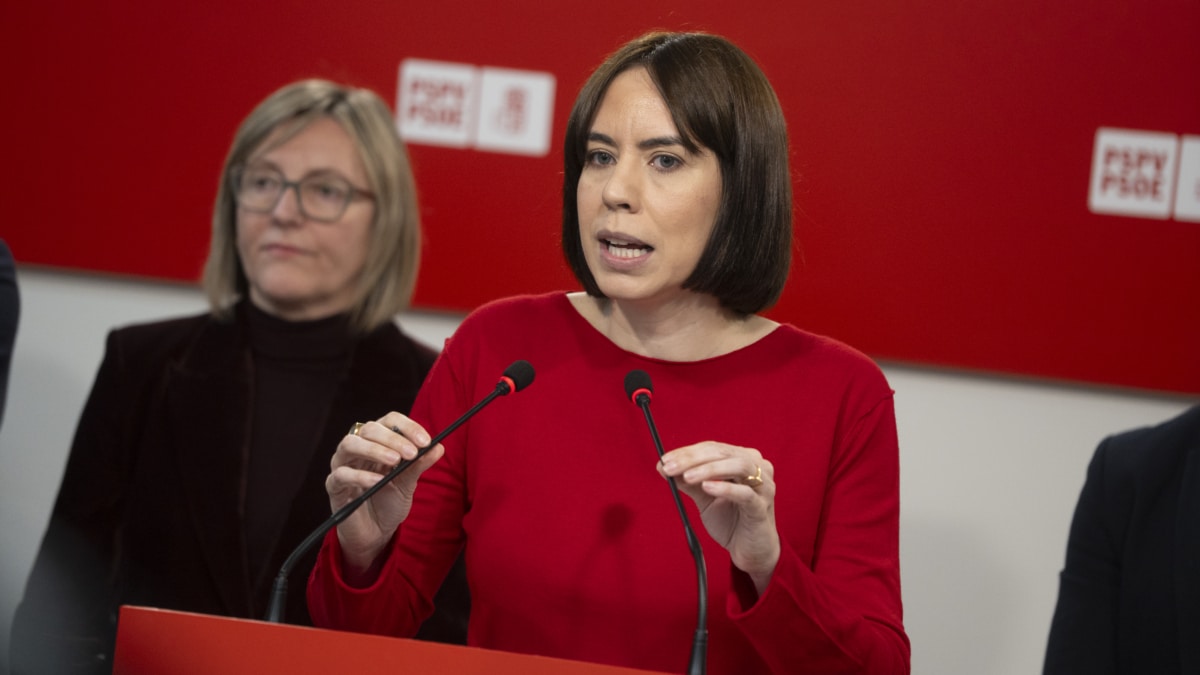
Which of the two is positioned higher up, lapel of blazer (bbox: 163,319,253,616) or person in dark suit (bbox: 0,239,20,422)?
person in dark suit (bbox: 0,239,20,422)

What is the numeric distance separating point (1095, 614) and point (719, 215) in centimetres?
66

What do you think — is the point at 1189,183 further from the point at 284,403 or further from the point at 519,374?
the point at 284,403

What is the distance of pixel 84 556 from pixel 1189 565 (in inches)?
70.9

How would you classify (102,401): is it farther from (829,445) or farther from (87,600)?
(829,445)

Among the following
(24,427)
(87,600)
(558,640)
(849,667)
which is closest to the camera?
(849,667)

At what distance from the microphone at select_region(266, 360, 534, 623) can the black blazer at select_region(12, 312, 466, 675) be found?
36.6 inches

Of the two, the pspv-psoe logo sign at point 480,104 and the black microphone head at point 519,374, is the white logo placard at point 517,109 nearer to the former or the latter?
the pspv-psoe logo sign at point 480,104

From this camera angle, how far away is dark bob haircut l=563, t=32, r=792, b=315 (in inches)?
62.6

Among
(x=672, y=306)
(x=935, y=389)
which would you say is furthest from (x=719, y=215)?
(x=935, y=389)

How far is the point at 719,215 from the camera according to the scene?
5.32 feet

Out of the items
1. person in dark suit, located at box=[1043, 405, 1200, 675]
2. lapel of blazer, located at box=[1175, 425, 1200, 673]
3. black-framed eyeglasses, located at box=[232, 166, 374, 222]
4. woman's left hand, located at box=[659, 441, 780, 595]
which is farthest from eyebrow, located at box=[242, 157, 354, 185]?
lapel of blazer, located at box=[1175, 425, 1200, 673]

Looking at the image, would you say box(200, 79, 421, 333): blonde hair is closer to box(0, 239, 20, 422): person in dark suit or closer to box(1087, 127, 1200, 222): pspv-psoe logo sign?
box(0, 239, 20, 422): person in dark suit

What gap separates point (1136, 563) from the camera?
1492 mm

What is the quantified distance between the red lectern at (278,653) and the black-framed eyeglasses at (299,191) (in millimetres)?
1424
